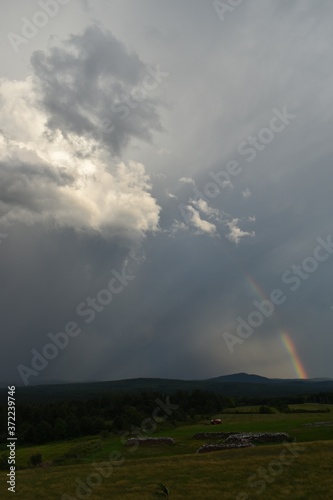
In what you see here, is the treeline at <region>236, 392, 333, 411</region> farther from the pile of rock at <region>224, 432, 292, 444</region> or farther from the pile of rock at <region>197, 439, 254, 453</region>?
the pile of rock at <region>197, 439, 254, 453</region>

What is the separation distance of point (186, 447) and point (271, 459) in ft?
72.9

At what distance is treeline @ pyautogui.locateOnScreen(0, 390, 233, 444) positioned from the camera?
109m

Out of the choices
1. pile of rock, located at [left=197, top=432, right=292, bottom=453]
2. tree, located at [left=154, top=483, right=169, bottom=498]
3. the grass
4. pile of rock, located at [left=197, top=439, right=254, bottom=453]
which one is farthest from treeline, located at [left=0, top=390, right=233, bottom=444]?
tree, located at [left=154, top=483, right=169, bottom=498]

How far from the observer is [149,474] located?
4053 cm

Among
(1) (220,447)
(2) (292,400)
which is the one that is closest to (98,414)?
(2) (292,400)

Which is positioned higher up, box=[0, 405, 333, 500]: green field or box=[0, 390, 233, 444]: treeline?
box=[0, 390, 233, 444]: treeline

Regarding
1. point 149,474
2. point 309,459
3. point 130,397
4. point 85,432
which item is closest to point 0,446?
point 85,432

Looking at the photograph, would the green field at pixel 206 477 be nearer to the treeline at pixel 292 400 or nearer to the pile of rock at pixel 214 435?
the pile of rock at pixel 214 435

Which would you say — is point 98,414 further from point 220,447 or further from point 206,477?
point 206,477

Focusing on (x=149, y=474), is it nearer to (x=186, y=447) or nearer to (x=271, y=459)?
(x=271, y=459)

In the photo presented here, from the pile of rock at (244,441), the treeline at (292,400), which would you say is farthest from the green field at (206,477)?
the treeline at (292,400)

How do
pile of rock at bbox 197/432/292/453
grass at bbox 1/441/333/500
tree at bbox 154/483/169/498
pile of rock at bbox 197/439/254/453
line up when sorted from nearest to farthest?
tree at bbox 154/483/169/498, grass at bbox 1/441/333/500, pile of rock at bbox 197/439/254/453, pile of rock at bbox 197/432/292/453

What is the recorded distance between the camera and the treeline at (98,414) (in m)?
109

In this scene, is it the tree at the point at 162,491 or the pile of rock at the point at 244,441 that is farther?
the pile of rock at the point at 244,441
